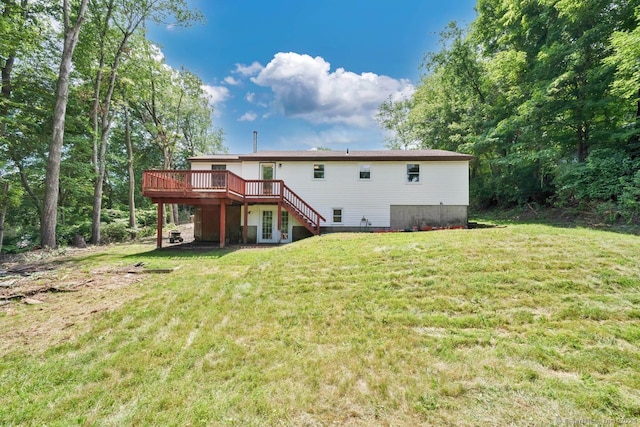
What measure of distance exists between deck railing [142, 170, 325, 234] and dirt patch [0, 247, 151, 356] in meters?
3.92

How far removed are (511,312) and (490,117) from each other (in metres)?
19.9

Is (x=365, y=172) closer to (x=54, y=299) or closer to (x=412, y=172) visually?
(x=412, y=172)

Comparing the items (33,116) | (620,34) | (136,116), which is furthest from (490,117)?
(136,116)

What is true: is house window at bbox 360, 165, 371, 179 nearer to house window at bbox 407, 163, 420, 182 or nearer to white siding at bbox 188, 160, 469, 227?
white siding at bbox 188, 160, 469, 227

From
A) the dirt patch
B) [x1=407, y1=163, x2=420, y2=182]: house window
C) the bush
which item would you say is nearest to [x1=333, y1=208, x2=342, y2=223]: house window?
[x1=407, y1=163, x2=420, y2=182]: house window

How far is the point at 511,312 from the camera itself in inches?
171

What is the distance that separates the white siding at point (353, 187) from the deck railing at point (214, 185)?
1.39m

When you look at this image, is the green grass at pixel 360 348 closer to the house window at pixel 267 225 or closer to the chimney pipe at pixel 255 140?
the house window at pixel 267 225

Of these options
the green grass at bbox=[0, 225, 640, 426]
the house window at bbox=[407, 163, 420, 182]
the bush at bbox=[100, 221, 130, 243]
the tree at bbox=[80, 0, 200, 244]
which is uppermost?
the tree at bbox=[80, 0, 200, 244]

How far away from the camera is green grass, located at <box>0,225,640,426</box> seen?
2.62m

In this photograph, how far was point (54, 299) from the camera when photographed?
18.3 feet

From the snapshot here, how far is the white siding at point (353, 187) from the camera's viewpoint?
14180 millimetres

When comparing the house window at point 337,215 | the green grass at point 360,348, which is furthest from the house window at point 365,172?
the green grass at point 360,348

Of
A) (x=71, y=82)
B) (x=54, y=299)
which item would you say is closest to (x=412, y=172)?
(x=54, y=299)
